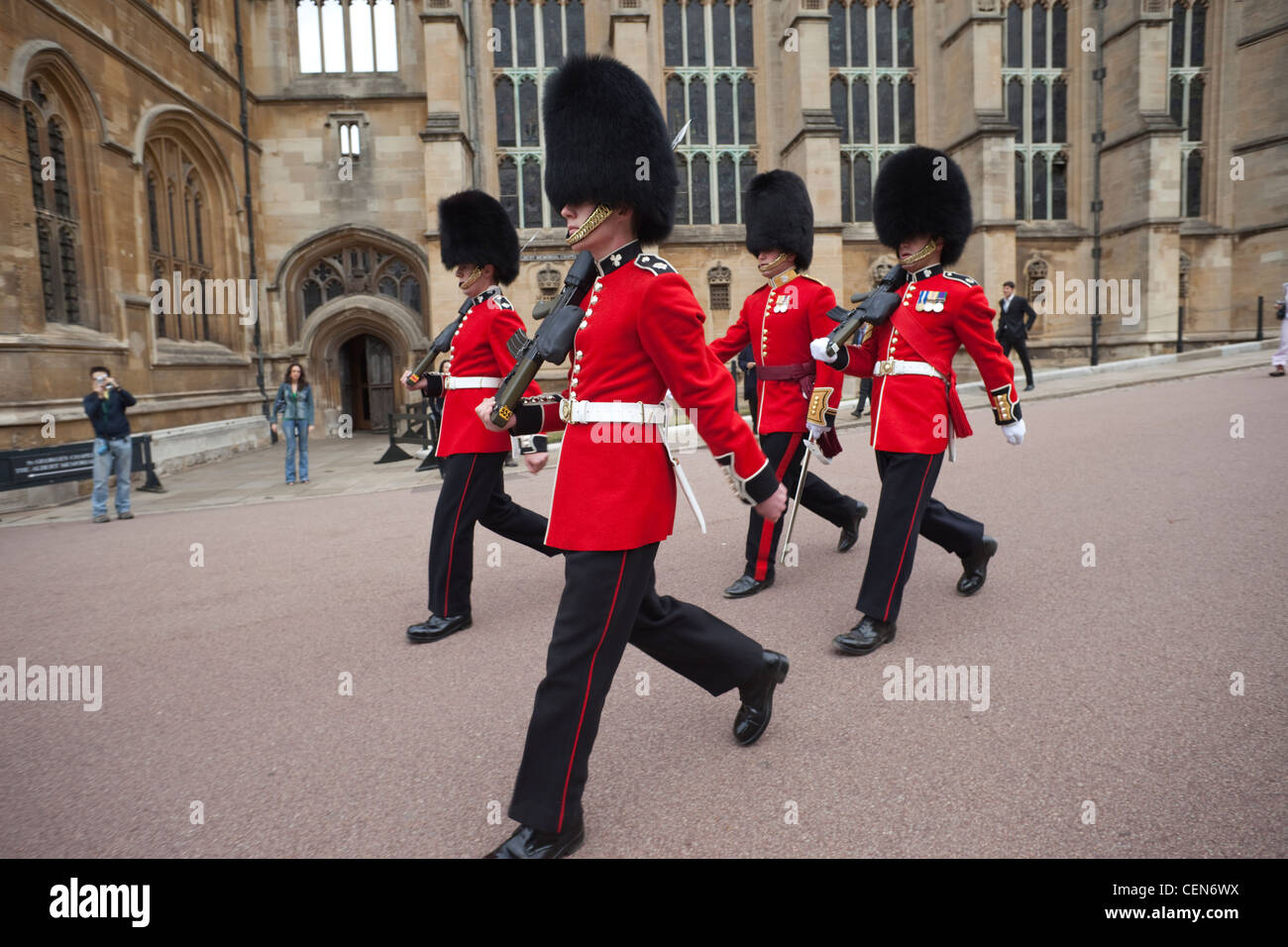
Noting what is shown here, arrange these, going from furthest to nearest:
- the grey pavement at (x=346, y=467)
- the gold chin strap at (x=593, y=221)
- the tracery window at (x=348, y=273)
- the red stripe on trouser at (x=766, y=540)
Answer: the tracery window at (x=348, y=273), the grey pavement at (x=346, y=467), the red stripe on trouser at (x=766, y=540), the gold chin strap at (x=593, y=221)

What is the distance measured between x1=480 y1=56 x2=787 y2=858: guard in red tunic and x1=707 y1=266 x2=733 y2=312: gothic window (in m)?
18.7

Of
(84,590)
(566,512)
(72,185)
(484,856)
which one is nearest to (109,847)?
(484,856)

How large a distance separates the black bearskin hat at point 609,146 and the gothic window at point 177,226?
13.5 meters

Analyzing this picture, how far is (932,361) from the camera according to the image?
391cm

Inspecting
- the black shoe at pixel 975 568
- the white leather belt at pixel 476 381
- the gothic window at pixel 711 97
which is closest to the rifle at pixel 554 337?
the white leather belt at pixel 476 381

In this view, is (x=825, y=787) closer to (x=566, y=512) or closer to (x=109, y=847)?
(x=566, y=512)

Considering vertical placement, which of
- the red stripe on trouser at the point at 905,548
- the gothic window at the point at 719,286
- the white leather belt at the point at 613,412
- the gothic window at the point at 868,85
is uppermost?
the gothic window at the point at 868,85

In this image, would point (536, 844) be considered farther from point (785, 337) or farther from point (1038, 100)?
point (1038, 100)

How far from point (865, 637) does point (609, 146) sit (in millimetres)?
2329

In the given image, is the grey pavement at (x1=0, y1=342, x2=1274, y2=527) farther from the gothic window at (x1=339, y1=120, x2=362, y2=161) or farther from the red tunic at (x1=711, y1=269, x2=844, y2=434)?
the gothic window at (x1=339, y1=120, x2=362, y2=161)

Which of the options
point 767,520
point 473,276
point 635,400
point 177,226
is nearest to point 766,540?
point 767,520

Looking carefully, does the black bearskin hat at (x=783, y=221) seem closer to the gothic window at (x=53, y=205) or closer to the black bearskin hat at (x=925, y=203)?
the black bearskin hat at (x=925, y=203)

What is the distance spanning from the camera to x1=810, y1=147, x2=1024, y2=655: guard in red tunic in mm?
3795

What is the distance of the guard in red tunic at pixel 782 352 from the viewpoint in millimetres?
4633
